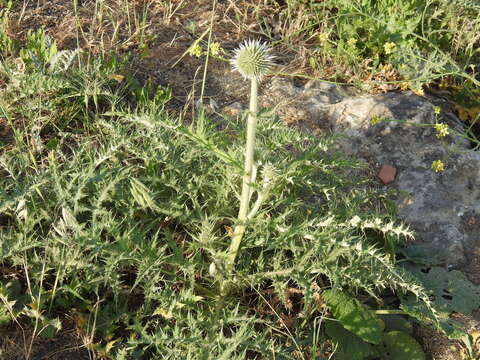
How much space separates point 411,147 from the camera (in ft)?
10.4

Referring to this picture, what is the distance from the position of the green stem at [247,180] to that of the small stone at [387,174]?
3.67 ft

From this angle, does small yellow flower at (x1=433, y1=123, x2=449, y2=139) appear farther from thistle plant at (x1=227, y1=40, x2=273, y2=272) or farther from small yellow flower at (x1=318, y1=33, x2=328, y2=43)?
thistle plant at (x1=227, y1=40, x2=273, y2=272)

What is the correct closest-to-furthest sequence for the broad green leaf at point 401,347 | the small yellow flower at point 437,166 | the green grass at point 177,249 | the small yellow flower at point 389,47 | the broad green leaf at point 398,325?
1. the green grass at point 177,249
2. the broad green leaf at point 401,347
3. the broad green leaf at point 398,325
4. the small yellow flower at point 437,166
5. the small yellow flower at point 389,47

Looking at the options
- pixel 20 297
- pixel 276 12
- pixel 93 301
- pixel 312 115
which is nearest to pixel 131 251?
pixel 93 301

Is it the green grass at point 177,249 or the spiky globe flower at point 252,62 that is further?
the green grass at point 177,249

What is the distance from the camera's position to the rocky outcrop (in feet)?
9.44

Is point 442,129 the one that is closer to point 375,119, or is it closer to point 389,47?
point 375,119

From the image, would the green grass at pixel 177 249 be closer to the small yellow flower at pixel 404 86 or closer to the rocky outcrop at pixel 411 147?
the rocky outcrop at pixel 411 147

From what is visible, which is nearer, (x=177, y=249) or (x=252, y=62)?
(x=252, y=62)

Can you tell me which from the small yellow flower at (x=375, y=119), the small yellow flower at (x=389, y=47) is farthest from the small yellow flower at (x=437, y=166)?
the small yellow flower at (x=389, y=47)

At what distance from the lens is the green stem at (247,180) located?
6.16 feet

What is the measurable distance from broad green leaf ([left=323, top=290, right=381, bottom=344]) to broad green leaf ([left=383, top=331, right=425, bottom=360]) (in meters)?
0.11

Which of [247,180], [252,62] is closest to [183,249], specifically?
[247,180]

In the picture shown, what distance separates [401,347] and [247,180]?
0.89 metres
